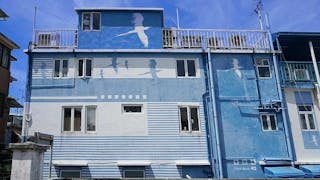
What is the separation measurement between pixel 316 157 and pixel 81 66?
13508 mm

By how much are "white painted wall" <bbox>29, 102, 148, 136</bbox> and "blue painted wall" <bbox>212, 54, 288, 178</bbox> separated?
437 cm

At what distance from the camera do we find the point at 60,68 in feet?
56.5

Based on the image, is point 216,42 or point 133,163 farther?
point 216,42

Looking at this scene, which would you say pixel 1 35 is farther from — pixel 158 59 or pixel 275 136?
pixel 275 136

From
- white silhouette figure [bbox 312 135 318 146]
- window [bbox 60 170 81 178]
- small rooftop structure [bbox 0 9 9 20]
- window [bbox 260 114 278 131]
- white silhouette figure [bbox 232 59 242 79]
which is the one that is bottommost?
window [bbox 60 170 81 178]

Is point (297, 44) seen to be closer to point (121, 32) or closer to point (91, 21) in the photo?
point (121, 32)

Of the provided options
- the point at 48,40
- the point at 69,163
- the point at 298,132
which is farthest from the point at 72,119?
the point at 298,132

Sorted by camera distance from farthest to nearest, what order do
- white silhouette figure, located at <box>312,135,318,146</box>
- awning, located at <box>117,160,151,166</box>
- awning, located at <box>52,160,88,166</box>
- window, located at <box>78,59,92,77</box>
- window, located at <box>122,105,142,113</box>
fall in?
1. white silhouette figure, located at <box>312,135,318,146</box>
2. window, located at <box>78,59,92,77</box>
3. window, located at <box>122,105,142,113</box>
4. awning, located at <box>117,160,151,166</box>
5. awning, located at <box>52,160,88,166</box>

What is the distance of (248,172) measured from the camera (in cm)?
1628

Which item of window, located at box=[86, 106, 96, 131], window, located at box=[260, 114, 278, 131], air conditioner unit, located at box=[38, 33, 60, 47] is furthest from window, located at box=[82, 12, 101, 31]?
window, located at box=[260, 114, 278, 131]

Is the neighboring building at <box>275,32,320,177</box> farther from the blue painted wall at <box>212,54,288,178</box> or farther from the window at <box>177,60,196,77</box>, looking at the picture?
the window at <box>177,60,196,77</box>

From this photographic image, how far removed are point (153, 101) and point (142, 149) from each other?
101 inches

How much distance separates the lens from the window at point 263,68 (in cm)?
1823

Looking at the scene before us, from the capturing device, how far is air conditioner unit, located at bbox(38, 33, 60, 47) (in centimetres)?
1752
